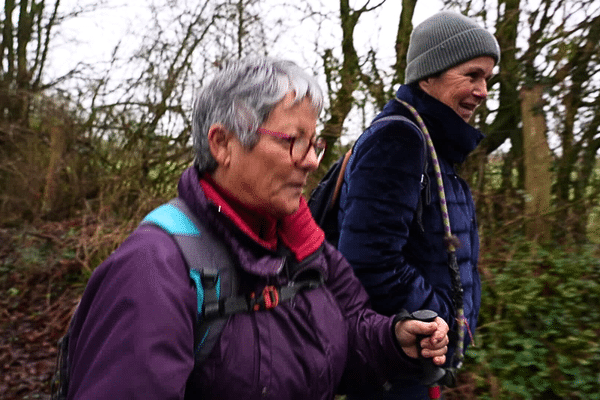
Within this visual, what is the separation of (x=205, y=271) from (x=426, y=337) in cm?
73

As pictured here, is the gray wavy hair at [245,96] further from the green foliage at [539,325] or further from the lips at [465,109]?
the green foliage at [539,325]

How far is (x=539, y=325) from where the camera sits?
4.19 meters

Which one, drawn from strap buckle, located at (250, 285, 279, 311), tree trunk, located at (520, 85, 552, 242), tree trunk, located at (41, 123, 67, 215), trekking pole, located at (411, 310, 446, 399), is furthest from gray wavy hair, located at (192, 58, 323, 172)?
tree trunk, located at (41, 123, 67, 215)

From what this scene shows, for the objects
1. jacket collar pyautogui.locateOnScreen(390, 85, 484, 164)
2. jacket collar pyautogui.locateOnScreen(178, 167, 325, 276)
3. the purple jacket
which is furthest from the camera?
jacket collar pyautogui.locateOnScreen(390, 85, 484, 164)

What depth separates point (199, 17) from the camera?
7781 mm

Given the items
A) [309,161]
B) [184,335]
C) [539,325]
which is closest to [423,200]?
[309,161]

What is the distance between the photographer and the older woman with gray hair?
44.2 inches

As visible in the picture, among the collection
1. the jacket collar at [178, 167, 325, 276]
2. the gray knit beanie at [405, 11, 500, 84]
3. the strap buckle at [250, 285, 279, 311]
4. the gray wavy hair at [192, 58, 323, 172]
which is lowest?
the strap buckle at [250, 285, 279, 311]

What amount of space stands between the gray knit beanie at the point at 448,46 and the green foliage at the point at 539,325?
8.26 ft

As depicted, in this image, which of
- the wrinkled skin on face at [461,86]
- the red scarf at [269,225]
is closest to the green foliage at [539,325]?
the wrinkled skin on face at [461,86]

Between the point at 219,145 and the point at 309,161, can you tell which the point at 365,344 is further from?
the point at 219,145

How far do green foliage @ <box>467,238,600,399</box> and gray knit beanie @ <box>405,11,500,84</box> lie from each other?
8.26 ft

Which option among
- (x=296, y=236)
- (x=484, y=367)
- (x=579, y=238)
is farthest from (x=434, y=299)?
(x=579, y=238)

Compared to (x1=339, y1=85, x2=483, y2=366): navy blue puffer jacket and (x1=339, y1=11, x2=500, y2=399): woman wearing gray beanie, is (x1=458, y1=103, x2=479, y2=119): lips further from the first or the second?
(x1=339, y1=85, x2=483, y2=366): navy blue puffer jacket
